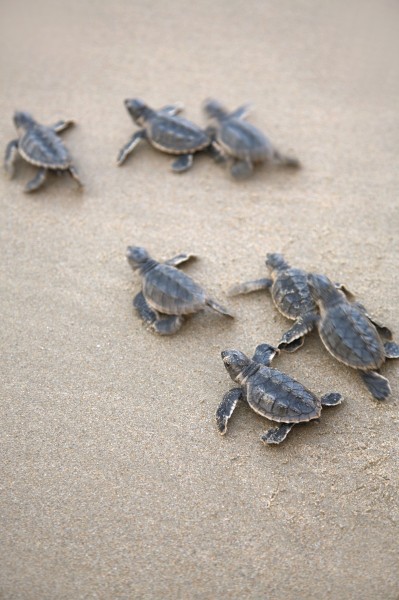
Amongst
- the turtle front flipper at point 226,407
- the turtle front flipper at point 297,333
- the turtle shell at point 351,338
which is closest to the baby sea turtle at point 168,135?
the turtle front flipper at point 297,333

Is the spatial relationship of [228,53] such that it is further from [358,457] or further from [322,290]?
[358,457]

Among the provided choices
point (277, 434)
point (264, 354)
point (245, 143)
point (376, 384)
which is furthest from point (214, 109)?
point (277, 434)

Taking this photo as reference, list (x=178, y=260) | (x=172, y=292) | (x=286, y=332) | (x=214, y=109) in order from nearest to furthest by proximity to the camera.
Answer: (x=286, y=332), (x=172, y=292), (x=178, y=260), (x=214, y=109)

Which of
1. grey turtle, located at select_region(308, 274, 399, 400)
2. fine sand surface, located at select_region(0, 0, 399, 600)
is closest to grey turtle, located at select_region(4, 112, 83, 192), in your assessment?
fine sand surface, located at select_region(0, 0, 399, 600)

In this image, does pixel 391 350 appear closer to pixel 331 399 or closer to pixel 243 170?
pixel 331 399

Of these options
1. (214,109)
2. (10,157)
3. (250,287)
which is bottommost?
(250,287)

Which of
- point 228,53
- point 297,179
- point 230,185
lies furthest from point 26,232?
point 228,53

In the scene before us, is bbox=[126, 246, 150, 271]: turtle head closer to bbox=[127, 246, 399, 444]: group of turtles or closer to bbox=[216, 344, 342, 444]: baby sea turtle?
bbox=[127, 246, 399, 444]: group of turtles
